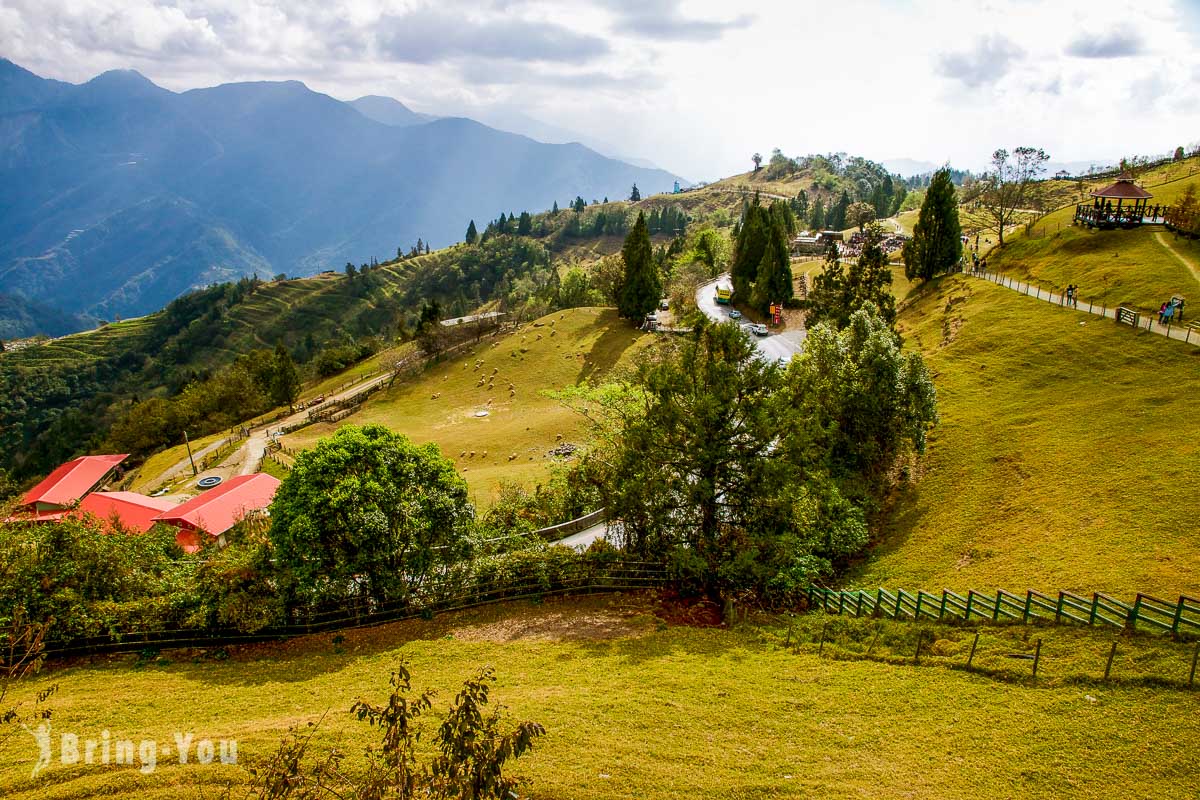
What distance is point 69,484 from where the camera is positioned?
67.8m

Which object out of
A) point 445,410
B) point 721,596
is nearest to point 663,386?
point 721,596

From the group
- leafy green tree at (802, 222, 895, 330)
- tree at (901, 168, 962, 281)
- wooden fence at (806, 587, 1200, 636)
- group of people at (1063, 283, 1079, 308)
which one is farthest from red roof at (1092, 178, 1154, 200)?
wooden fence at (806, 587, 1200, 636)

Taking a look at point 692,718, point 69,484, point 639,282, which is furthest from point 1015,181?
point 69,484

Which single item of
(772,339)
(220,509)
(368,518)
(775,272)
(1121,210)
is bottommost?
(220,509)

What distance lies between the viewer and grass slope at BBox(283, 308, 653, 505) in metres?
59.8

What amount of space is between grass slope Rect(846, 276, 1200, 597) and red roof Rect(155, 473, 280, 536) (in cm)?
4258

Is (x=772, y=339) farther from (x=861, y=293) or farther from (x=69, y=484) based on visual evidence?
(x=69, y=484)

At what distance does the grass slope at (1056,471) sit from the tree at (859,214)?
9201 centimetres

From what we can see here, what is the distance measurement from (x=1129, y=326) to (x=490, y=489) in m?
45.5

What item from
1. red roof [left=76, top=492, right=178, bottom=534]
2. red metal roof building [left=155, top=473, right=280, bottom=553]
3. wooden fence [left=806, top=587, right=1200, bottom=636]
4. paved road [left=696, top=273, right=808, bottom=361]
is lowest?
red roof [left=76, top=492, right=178, bottom=534]

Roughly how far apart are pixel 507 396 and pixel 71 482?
48.4 meters

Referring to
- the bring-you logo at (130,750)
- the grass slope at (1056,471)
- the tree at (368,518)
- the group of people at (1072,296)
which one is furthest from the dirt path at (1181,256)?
the bring-you logo at (130,750)

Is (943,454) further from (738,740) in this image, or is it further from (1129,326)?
(738,740)

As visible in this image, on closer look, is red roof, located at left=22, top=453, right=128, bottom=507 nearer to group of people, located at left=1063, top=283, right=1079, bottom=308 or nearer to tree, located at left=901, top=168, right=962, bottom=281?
group of people, located at left=1063, top=283, right=1079, bottom=308
